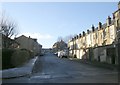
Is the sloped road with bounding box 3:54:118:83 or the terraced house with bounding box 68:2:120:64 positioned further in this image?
the terraced house with bounding box 68:2:120:64

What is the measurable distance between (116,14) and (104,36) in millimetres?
14588

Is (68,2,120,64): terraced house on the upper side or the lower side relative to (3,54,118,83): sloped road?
upper

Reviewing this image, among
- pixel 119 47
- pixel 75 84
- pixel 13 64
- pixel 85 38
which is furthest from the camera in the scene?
pixel 85 38

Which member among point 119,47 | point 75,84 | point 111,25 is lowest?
point 75,84

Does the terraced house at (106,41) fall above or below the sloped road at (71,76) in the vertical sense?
above

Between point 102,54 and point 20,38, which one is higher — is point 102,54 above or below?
below

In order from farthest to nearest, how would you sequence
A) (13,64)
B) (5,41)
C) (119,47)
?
1. (5,41)
2. (119,47)
3. (13,64)

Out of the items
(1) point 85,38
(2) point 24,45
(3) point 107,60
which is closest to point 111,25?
(3) point 107,60

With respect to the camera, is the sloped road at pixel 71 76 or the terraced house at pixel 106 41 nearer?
the sloped road at pixel 71 76

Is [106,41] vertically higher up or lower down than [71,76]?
higher up

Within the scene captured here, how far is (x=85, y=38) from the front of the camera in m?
81.6

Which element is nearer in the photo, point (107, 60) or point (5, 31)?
point (107, 60)

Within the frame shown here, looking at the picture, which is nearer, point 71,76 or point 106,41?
point 71,76

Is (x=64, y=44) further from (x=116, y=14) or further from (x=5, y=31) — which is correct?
(x=116, y=14)
